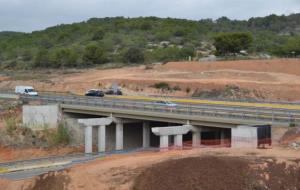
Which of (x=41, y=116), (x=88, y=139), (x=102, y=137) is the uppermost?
(x=41, y=116)

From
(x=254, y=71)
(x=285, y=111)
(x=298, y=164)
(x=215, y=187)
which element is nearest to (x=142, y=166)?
(x=215, y=187)

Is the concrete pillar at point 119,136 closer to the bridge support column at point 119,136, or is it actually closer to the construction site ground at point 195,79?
the bridge support column at point 119,136

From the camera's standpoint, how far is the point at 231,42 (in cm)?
13012

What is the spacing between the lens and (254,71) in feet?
342

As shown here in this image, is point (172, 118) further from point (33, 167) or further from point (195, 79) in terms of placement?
point (195, 79)

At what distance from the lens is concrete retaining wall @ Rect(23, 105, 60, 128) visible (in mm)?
59562

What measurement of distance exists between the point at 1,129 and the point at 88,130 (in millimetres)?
11758

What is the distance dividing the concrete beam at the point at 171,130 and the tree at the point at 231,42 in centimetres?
8413

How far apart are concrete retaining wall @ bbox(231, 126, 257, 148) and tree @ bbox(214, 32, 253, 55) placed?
8923 cm

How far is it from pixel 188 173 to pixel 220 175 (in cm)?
174

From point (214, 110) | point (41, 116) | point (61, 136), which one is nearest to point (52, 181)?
point (214, 110)

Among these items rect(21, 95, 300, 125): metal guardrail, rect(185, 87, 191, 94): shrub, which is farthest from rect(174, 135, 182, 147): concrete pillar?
rect(185, 87, 191, 94): shrub

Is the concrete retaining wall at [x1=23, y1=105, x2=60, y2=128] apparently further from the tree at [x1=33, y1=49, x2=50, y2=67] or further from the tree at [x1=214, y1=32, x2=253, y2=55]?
the tree at [x1=33, y1=49, x2=50, y2=67]

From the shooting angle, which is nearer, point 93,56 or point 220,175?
point 220,175
